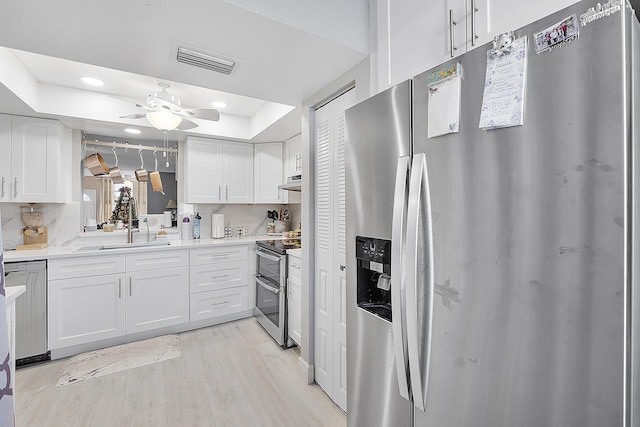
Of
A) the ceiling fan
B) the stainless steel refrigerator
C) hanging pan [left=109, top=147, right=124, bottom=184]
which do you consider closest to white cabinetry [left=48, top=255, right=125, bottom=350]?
hanging pan [left=109, top=147, right=124, bottom=184]

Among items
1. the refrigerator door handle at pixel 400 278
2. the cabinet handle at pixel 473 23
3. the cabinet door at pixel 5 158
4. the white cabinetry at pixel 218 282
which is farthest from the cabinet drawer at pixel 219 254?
the cabinet handle at pixel 473 23

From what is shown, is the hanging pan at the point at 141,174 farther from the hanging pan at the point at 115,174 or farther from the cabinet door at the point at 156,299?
the cabinet door at the point at 156,299

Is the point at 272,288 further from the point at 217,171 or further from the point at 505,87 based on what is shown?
the point at 505,87

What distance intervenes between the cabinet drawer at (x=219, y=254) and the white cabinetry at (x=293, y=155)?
3.63ft

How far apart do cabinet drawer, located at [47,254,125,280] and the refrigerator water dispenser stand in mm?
2645

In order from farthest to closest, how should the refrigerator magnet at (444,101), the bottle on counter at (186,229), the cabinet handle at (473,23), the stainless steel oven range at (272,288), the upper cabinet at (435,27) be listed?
1. the bottle on counter at (186,229)
2. the stainless steel oven range at (272,288)
3. the cabinet handle at (473,23)
4. the upper cabinet at (435,27)
5. the refrigerator magnet at (444,101)

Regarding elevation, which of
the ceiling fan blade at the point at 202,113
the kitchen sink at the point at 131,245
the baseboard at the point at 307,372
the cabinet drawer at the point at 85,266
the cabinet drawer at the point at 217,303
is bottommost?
the baseboard at the point at 307,372

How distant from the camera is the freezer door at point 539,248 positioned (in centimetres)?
56

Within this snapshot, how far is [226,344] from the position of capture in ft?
9.45

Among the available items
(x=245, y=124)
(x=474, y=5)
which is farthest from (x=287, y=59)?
(x=245, y=124)

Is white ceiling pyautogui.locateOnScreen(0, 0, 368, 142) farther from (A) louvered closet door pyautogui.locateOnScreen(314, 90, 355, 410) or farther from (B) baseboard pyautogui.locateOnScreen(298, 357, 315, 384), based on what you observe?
(B) baseboard pyautogui.locateOnScreen(298, 357, 315, 384)

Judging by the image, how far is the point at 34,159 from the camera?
108 inches

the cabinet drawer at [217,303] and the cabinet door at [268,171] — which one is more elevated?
the cabinet door at [268,171]

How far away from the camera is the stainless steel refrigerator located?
554 mm
